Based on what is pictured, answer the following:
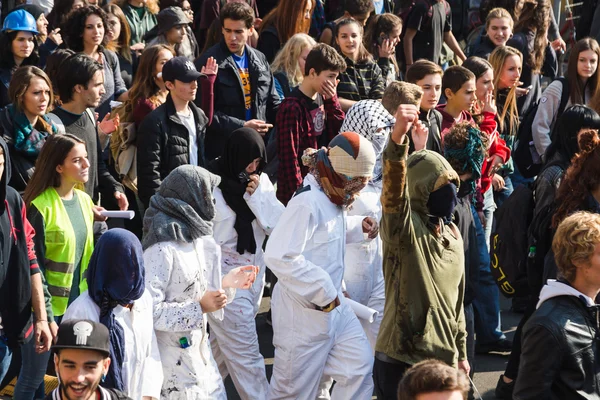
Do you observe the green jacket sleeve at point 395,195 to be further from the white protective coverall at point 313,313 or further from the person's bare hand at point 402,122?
the white protective coverall at point 313,313

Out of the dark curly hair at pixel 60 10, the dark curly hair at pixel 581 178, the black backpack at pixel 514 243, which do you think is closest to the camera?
the dark curly hair at pixel 581 178

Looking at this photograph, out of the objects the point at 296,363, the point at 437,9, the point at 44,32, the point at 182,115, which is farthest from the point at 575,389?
the point at 437,9

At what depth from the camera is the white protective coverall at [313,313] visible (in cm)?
617

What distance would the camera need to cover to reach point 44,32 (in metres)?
10.1

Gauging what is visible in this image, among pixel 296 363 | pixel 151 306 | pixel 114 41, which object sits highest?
pixel 114 41

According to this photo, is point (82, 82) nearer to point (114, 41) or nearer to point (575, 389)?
point (114, 41)

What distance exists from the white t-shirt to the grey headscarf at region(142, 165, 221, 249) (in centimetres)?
214

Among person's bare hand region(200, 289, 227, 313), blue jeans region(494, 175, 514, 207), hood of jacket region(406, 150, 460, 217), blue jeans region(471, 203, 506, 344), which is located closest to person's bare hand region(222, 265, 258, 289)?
person's bare hand region(200, 289, 227, 313)

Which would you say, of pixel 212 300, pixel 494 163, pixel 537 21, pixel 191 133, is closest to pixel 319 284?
pixel 212 300

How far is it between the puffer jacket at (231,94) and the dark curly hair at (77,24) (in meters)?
1.12

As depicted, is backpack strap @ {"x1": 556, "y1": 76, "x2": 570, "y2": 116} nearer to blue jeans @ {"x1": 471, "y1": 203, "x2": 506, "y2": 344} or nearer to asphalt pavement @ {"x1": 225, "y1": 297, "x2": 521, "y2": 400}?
asphalt pavement @ {"x1": 225, "y1": 297, "x2": 521, "y2": 400}

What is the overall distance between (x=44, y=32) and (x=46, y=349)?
15.1 ft

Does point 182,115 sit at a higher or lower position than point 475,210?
higher

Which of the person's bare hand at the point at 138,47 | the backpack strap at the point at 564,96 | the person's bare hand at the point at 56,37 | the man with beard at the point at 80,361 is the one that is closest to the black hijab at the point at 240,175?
the man with beard at the point at 80,361
